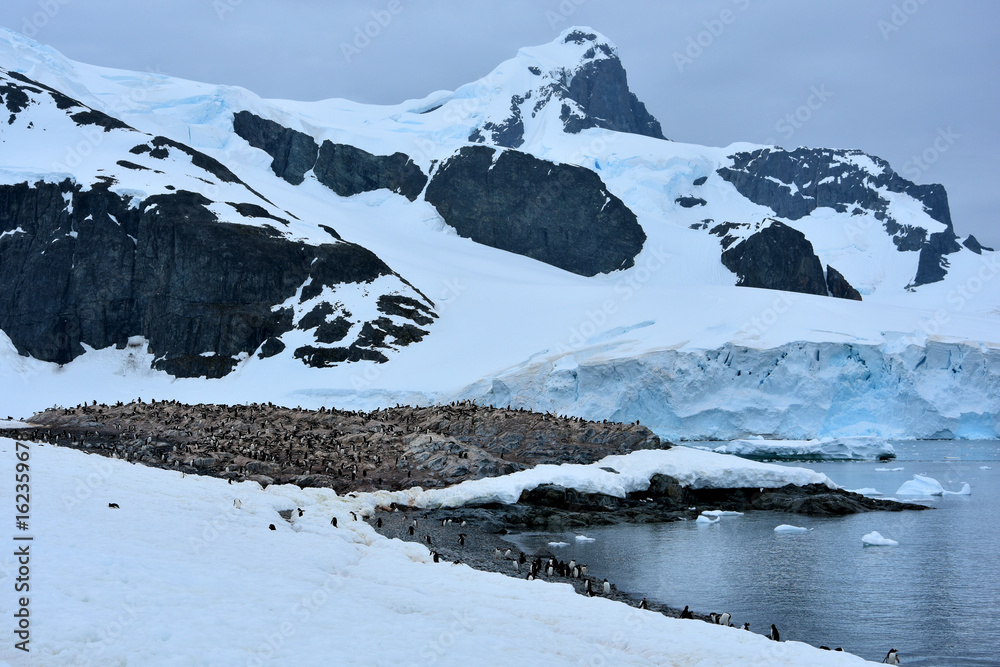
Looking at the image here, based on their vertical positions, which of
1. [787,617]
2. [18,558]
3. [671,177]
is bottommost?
[787,617]

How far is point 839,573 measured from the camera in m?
24.6

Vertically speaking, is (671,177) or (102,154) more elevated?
(671,177)

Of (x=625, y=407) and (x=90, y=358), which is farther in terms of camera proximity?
(x=90, y=358)

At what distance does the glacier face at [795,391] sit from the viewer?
61562 mm

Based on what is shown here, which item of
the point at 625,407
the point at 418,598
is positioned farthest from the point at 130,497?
the point at 625,407

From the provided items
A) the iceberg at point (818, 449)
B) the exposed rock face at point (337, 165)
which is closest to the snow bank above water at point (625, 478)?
the iceberg at point (818, 449)

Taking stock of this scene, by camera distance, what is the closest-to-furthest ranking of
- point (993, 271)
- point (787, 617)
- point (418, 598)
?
1. point (418, 598)
2. point (787, 617)
3. point (993, 271)

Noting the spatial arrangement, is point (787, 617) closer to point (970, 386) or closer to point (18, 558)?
point (18, 558)

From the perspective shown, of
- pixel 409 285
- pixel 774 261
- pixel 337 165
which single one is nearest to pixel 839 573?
pixel 409 285

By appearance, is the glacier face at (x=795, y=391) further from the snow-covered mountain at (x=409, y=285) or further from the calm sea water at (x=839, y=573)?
the calm sea water at (x=839, y=573)

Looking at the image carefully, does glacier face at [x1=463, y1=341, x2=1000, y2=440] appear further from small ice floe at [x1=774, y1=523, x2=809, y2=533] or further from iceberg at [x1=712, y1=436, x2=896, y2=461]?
small ice floe at [x1=774, y1=523, x2=809, y2=533]

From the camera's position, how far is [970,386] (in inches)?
2435

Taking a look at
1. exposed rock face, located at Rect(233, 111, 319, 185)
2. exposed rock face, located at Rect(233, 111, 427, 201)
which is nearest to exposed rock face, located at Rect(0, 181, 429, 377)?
exposed rock face, located at Rect(233, 111, 319, 185)

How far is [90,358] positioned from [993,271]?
18230 cm
